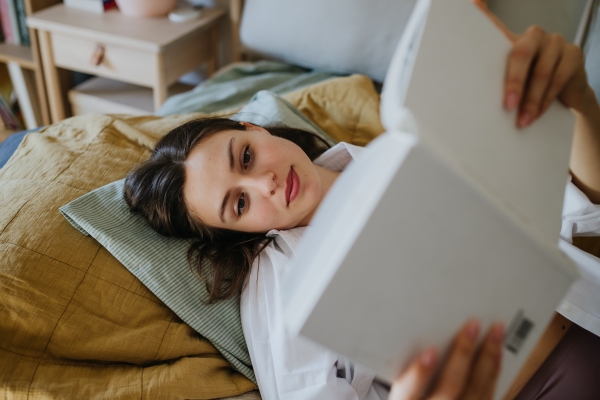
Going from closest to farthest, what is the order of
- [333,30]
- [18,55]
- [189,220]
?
1. [189,220]
2. [333,30]
3. [18,55]

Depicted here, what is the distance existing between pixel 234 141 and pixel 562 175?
23.6 inches

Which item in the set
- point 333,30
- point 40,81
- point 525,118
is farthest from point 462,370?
point 40,81

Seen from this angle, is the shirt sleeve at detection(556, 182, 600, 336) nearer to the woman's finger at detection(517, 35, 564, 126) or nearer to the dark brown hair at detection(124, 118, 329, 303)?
the woman's finger at detection(517, 35, 564, 126)

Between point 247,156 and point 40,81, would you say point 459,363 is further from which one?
point 40,81

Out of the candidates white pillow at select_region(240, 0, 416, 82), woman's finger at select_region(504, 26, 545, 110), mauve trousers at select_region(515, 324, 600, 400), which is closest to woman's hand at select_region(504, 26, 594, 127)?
woman's finger at select_region(504, 26, 545, 110)

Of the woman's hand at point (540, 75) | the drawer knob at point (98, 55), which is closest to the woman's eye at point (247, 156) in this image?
the woman's hand at point (540, 75)

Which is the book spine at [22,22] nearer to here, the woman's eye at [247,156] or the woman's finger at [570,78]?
the woman's eye at [247,156]

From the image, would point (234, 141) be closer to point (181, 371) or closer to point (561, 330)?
point (181, 371)

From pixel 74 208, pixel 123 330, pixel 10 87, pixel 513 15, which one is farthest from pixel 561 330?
pixel 10 87

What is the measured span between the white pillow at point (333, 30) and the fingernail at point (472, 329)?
1233 millimetres

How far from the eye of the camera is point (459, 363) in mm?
368

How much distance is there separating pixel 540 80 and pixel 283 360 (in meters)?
0.56

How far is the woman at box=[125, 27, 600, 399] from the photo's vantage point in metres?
0.71

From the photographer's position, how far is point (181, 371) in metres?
0.71
